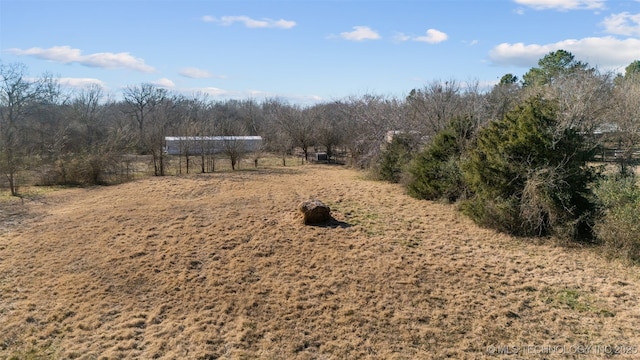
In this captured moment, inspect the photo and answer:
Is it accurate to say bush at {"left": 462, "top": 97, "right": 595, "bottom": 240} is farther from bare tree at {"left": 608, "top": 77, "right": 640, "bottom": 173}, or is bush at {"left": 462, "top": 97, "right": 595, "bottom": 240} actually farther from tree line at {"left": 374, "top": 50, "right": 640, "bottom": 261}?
bare tree at {"left": 608, "top": 77, "right": 640, "bottom": 173}

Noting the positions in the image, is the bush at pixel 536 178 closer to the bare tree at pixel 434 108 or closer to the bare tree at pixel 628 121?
the bare tree at pixel 434 108

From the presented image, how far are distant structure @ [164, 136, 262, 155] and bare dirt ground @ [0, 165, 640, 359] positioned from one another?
9.34 meters

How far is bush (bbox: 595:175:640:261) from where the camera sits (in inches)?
313

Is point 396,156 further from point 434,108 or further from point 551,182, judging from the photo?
point 551,182

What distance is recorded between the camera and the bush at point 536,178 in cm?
928

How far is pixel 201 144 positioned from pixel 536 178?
643 inches

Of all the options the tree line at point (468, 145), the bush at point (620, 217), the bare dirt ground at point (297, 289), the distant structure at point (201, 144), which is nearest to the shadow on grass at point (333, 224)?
the bare dirt ground at point (297, 289)

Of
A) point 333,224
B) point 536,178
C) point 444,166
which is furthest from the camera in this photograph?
point 444,166

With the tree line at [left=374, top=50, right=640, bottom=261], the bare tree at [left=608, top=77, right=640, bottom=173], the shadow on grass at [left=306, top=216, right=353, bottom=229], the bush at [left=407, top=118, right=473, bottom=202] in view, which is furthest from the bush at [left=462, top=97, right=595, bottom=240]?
the bare tree at [left=608, top=77, right=640, bottom=173]

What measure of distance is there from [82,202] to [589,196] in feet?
51.5

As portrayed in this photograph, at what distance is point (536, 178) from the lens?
9.39 m

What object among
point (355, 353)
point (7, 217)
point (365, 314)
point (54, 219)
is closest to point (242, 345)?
point (355, 353)

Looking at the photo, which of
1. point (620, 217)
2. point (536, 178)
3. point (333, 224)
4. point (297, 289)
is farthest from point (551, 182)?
point (297, 289)

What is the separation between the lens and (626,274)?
759 cm
